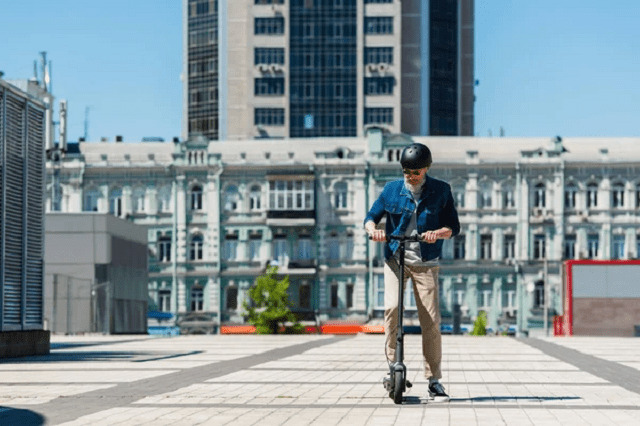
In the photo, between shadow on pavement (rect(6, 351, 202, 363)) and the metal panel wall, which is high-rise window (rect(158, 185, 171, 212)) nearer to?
shadow on pavement (rect(6, 351, 202, 363))

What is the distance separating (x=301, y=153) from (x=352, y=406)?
7193cm

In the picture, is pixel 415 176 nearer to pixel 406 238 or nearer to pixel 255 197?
pixel 406 238

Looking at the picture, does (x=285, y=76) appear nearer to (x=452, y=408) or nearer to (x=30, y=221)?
(x=30, y=221)

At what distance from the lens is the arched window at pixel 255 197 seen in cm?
8106

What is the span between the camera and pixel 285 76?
344 feet

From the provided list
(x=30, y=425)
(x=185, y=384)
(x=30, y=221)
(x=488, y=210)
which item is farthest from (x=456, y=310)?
(x=30, y=425)

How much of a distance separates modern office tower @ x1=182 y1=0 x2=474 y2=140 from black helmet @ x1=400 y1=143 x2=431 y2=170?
9170 centimetres

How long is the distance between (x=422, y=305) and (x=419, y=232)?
647mm

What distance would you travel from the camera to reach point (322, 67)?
348 ft

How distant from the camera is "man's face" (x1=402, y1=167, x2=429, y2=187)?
11.5 meters

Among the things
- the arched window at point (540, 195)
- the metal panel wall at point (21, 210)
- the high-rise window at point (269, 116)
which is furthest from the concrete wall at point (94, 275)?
the high-rise window at point (269, 116)

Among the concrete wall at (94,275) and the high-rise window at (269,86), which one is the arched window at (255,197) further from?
the concrete wall at (94,275)

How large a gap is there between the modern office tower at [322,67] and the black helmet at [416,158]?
91.7 metres

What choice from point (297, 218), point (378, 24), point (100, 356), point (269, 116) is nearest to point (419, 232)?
point (100, 356)
